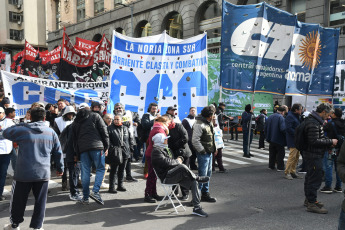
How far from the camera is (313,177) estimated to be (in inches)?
220

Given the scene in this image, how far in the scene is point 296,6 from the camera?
68.2 feet

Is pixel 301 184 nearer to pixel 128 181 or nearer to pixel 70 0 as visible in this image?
pixel 128 181

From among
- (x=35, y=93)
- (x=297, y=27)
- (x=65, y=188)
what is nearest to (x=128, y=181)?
(x=65, y=188)

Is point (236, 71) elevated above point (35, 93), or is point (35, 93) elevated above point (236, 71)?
point (236, 71)

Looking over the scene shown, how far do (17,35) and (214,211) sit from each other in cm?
6439

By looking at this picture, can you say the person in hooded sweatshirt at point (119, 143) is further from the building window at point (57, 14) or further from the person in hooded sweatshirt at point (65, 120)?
the building window at point (57, 14)

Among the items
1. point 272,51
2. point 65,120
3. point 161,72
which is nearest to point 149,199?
point 65,120

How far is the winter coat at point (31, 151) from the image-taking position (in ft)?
14.1

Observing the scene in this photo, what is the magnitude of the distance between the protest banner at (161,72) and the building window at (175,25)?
838 inches

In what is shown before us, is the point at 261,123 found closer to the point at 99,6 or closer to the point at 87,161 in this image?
the point at 87,161

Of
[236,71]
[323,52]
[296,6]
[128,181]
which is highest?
[296,6]

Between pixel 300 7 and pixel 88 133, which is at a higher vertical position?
pixel 300 7

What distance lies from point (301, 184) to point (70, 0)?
133 feet

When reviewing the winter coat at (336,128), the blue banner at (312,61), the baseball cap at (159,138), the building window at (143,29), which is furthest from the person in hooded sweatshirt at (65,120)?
the building window at (143,29)
